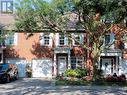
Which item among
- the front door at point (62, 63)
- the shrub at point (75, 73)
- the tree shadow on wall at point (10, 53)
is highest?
the tree shadow on wall at point (10, 53)

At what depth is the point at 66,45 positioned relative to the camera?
147 feet

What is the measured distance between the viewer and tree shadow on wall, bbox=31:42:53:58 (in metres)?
45.2

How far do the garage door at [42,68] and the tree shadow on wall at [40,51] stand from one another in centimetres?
56

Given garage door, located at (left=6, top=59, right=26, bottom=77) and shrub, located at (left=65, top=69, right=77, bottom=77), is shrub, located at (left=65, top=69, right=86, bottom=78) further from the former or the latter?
garage door, located at (left=6, top=59, right=26, bottom=77)

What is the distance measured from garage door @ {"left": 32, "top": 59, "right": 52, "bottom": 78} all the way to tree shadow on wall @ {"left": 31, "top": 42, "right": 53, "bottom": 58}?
1.85 feet

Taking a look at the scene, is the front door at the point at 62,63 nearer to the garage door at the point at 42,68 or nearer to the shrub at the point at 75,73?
the garage door at the point at 42,68

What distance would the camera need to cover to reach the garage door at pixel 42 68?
45.2 metres

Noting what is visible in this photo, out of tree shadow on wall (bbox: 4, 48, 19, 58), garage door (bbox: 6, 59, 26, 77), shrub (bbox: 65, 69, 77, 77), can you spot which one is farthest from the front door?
tree shadow on wall (bbox: 4, 48, 19, 58)

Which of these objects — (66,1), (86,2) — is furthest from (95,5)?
(66,1)

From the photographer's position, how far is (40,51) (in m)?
45.3

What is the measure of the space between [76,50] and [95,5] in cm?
2389

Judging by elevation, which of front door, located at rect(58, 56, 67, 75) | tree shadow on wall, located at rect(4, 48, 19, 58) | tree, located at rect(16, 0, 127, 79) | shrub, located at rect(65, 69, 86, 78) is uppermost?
tree, located at rect(16, 0, 127, 79)

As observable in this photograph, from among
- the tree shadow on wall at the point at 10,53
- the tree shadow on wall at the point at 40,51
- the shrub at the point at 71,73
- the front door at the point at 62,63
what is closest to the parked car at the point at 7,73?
the shrub at the point at 71,73

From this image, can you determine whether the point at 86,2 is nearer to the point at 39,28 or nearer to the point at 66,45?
the point at 39,28
